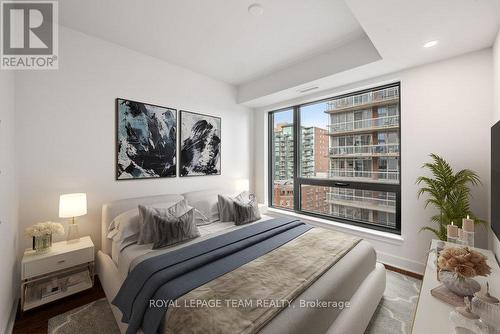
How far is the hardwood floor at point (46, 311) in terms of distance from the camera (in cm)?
173

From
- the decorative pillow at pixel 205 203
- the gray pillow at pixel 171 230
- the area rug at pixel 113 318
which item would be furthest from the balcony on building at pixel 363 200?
the gray pillow at pixel 171 230

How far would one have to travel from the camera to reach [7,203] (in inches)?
64.2

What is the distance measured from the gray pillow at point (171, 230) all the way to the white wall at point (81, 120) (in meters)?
1.01

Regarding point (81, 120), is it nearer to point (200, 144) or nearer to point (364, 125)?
point (200, 144)

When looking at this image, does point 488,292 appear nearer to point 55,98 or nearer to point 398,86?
point 398,86

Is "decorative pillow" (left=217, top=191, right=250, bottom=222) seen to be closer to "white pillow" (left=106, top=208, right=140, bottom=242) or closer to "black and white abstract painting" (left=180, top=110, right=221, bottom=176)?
"black and white abstract painting" (left=180, top=110, right=221, bottom=176)

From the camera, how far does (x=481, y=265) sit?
4.13 feet

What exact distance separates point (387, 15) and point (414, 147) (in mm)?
1631

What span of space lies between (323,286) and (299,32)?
2.55 metres

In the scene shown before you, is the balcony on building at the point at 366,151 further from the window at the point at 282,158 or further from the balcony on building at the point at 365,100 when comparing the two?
the window at the point at 282,158

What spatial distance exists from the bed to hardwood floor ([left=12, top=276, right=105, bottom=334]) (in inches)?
5.9

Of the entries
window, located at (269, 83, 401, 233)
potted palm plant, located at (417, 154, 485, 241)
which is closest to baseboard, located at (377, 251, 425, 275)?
window, located at (269, 83, 401, 233)

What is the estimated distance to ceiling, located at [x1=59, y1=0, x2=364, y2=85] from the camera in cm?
199

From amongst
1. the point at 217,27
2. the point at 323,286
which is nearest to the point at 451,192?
the point at 323,286
